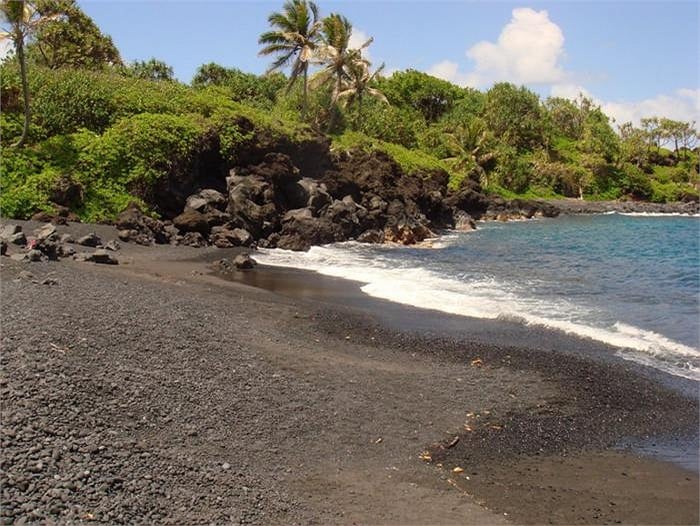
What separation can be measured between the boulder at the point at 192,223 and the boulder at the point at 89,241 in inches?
231

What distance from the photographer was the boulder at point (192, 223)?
28.8 meters

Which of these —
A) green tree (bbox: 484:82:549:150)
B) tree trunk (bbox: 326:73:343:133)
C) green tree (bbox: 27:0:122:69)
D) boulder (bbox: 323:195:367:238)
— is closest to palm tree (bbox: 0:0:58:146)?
boulder (bbox: 323:195:367:238)

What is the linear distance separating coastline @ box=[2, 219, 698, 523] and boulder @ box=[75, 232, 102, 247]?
25.6ft

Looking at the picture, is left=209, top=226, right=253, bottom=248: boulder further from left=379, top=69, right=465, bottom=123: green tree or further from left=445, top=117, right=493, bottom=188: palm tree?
left=379, top=69, right=465, bottom=123: green tree

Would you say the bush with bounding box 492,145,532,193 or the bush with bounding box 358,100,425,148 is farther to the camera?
the bush with bounding box 492,145,532,193

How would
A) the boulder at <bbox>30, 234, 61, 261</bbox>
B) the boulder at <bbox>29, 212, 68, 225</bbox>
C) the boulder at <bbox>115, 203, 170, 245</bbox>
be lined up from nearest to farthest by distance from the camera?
the boulder at <bbox>30, 234, 61, 261</bbox>, the boulder at <bbox>29, 212, 68, 225</bbox>, the boulder at <bbox>115, 203, 170, 245</bbox>

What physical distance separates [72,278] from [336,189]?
2545 centimetres

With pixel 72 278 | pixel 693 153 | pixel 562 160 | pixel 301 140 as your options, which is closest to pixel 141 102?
pixel 301 140

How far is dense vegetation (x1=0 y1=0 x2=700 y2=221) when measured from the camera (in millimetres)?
29469

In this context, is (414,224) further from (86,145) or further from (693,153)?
(693,153)

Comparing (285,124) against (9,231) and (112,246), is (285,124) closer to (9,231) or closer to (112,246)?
(112,246)

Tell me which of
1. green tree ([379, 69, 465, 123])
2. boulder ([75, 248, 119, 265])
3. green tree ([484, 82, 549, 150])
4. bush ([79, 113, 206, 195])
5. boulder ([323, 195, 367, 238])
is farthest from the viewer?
green tree ([379, 69, 465, 123])

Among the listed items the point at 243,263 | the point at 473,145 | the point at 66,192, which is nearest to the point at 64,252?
the point at 243,263

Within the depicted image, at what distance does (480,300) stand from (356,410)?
34.0ft
